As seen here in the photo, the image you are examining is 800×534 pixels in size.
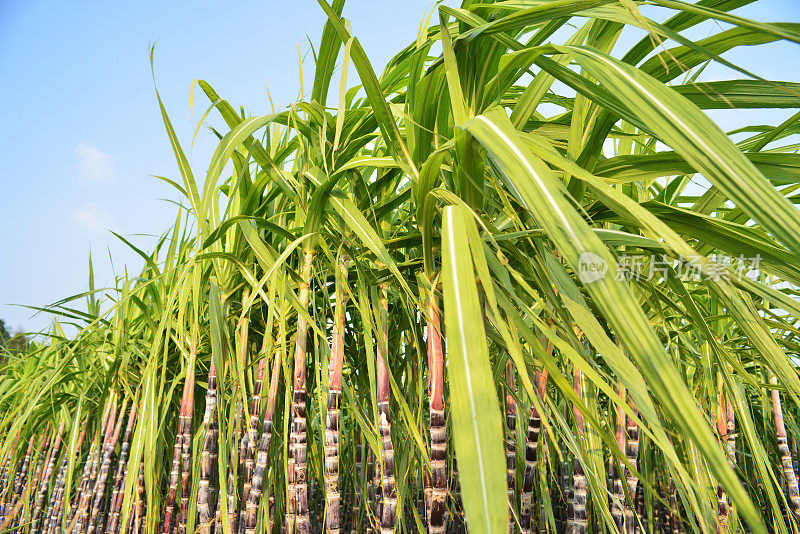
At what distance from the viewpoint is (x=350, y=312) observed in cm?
98

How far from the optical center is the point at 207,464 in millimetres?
912

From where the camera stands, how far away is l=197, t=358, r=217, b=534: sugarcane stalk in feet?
2.86

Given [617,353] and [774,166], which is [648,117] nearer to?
[617,353]

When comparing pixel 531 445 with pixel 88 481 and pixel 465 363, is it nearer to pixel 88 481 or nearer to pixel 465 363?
pixel 465 363

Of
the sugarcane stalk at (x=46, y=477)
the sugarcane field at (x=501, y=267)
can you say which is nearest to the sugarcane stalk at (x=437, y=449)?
the sugarcane field at (x=501, y=267)

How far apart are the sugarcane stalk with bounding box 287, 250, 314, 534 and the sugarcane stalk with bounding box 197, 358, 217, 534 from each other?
198 millimetres

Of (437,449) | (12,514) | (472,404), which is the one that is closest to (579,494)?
(437,449)

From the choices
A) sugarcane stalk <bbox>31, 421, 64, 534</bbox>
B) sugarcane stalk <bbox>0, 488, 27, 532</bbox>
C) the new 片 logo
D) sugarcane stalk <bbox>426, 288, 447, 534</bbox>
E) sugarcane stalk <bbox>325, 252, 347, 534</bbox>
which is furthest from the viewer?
sugarcane stalk <bbox>31, 421, 64, 534</bbox>

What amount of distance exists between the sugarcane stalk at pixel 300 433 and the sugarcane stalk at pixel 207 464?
0.20 meters

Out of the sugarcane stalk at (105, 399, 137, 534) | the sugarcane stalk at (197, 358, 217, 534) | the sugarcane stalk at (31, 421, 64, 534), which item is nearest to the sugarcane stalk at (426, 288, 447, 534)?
the sugarcane stalk at (197, 358, 217, 534)

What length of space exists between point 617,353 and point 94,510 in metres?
1.44

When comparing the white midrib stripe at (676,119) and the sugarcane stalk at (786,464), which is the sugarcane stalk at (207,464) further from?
the sugarcane stalk at (786,464)

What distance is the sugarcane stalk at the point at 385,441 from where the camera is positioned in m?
0.66

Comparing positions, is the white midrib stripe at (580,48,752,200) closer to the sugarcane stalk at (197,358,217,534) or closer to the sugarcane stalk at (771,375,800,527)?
the sugarcane stalk at (197,358,217,534)
